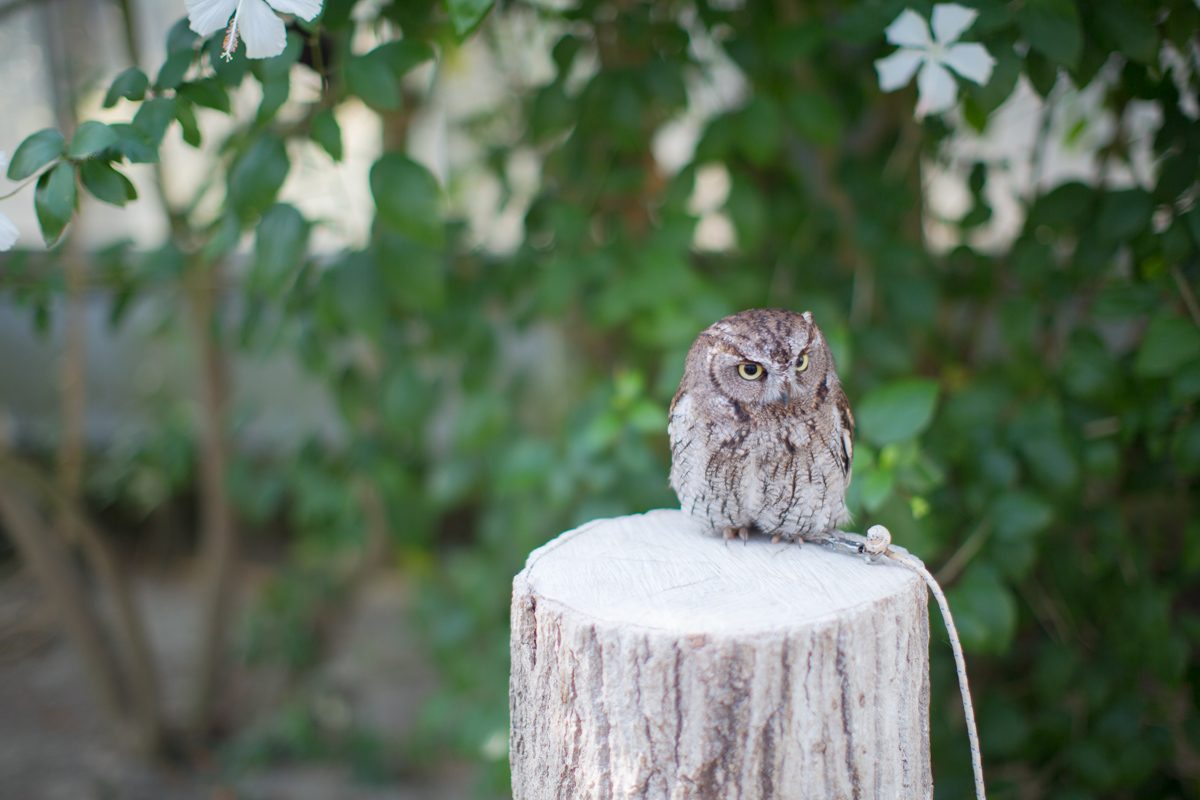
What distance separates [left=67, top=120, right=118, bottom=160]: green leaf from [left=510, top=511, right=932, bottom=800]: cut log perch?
2.72 feet

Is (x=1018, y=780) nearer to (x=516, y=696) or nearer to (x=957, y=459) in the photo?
(x=957, y=459)

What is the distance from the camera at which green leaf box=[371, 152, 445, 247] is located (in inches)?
52.6

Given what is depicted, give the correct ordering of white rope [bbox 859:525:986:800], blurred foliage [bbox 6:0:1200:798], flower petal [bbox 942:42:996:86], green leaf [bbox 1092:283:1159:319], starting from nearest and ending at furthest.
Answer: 1. white rope [bbox 859:525:986:800]
2. flower petal [bbox 942:42:996:86]
3. blurred foliage [bbox 6:0:1200:798]
4. green leaf [bbox 1092:283:1159:319]

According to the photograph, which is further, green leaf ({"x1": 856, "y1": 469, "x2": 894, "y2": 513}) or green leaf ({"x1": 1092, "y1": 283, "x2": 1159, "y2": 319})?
green leaf ({"x1": 1092, "y1": 283, "x2": 1159, "y2": 319})

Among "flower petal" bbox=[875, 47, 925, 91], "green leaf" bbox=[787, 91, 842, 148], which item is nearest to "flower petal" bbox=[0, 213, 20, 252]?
"flower petal" bbox=[875, 47, 925, 91]

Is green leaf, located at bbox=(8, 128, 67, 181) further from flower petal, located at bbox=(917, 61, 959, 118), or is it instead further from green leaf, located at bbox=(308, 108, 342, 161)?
flower petal, located at bbox=(917, 61, 959, 118)

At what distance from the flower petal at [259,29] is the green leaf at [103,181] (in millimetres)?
275

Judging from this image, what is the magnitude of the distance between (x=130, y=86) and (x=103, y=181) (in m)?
0.17

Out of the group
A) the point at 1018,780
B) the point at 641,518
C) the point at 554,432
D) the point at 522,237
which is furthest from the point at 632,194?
the point at 1018,780

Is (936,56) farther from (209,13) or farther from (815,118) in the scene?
(209,13)

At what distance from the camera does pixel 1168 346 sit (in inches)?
53.7

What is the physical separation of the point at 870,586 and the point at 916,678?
0.16 m

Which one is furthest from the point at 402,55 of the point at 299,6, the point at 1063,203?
the point at 1063,203

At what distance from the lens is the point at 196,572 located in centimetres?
423
